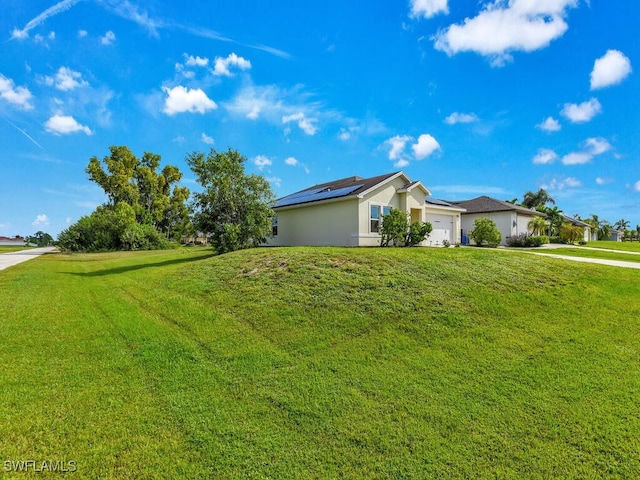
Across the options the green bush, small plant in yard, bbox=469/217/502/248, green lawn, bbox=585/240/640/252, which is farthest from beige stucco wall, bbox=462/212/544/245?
green lawn, bbox=585/240/640/252

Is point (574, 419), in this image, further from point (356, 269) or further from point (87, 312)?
point (87, 312)

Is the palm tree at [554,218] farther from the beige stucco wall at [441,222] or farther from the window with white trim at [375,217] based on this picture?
the window with white trim at [375,217]

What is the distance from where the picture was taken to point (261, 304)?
7129 millimetres

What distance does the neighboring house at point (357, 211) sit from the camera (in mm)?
16766

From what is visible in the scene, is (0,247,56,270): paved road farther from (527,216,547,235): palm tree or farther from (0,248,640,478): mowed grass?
(527,216,547,235): palm tree

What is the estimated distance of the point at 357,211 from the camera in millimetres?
16594

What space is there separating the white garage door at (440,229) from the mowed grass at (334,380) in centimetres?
1265

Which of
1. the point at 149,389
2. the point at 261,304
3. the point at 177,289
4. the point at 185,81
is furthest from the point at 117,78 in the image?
the point at 149,389

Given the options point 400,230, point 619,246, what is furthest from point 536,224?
point 400,230

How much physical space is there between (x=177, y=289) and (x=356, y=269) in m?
5.35

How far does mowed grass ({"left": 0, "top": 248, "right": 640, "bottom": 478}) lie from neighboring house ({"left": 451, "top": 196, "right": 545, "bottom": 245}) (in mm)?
22883

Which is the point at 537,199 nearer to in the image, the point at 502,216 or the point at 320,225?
the point at 502,216

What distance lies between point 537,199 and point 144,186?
54115 mm

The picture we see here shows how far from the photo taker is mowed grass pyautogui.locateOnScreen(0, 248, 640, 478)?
2928 millimetres
